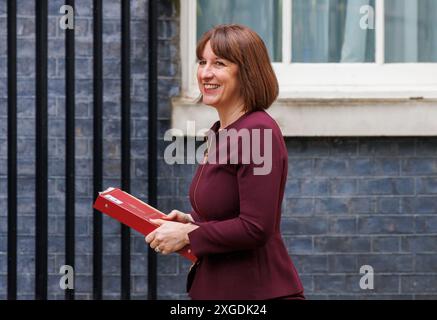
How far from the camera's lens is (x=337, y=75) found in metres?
7.04

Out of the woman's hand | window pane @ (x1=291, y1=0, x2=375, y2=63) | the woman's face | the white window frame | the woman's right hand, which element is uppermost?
window pane @ (x1=291, y1=0, x2=375, y2=63)

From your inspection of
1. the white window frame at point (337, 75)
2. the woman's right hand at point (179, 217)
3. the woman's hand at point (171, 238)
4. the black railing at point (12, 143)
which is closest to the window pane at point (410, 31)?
the white window frame at point (337, 75)

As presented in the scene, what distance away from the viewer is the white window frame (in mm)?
6867

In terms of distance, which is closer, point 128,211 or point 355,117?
point 128,211

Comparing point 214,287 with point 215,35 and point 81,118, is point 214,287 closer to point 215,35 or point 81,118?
point 215,35

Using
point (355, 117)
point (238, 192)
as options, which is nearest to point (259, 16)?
point (355, 117)

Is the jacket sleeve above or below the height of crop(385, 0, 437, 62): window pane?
below

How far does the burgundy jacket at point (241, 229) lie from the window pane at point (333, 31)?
3191mm

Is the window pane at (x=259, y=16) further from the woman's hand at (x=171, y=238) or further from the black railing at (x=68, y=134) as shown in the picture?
the woman's hand at (x=171, y=238)

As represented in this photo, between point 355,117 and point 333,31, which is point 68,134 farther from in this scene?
point 333,31

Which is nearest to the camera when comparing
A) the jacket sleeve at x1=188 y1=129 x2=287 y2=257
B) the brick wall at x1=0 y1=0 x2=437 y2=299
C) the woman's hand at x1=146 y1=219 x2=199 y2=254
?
the jacket sleeve at x1=188 y1=129 x2=287 y2=257

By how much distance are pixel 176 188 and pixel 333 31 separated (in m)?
1.34

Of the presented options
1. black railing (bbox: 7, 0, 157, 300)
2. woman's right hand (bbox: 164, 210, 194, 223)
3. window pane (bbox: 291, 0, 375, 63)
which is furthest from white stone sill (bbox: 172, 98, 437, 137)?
woman's right hand (bbox: 164, 210, 194, 223)

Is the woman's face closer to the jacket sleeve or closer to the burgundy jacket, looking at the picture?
the burgundy jacket
